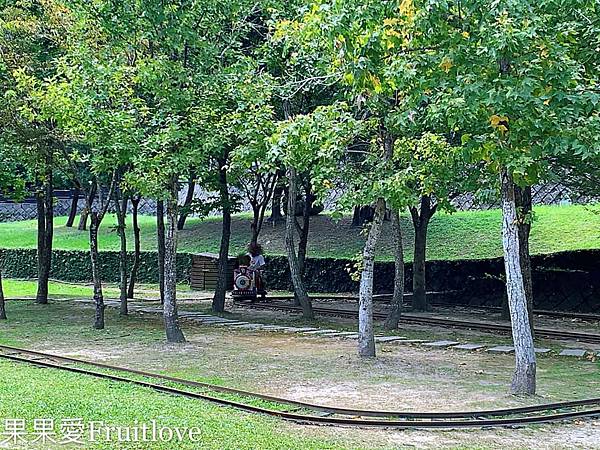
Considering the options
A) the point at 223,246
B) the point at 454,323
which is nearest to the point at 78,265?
the point at 223,246

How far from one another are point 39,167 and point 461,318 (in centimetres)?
1054

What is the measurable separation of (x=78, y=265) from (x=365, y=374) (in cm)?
2417

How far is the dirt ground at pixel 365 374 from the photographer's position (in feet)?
24.2

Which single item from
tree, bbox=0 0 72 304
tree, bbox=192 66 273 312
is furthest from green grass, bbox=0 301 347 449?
tree, bbox=0 0 72 304

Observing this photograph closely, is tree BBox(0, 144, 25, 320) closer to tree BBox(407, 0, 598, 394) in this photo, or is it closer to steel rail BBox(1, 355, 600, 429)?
steel rail BBox(1, 355, 600, 429)

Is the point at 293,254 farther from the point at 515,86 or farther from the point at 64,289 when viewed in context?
the point at 64,289

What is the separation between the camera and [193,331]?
51.4ft

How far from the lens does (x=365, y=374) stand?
10.7 meters

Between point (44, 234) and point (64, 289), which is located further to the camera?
point (64, 289)

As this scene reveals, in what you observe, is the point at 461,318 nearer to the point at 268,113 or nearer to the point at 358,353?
the point at 358,353

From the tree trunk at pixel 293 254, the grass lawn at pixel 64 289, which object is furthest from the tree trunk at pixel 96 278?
the grass lawn at pixel 64 289

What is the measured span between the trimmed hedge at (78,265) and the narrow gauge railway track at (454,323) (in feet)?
31.1

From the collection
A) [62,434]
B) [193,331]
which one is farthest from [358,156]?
[62,434]

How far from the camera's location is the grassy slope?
2531 cm
